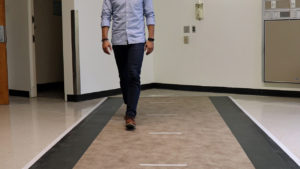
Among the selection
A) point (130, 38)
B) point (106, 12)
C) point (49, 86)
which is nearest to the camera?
point (130, 38)

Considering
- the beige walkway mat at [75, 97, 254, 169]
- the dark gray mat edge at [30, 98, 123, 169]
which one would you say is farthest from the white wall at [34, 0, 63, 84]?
the beige walkway mat at [75, 97, 254, 169]

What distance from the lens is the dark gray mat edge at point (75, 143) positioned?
294cm

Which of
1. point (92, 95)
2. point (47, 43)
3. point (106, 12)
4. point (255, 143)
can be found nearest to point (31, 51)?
point (92, 95)

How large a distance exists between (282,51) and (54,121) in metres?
3.39

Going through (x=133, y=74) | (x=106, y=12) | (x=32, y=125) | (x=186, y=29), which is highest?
(x=106, y=12)

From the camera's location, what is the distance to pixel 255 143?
3.41m

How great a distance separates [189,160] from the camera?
295cm

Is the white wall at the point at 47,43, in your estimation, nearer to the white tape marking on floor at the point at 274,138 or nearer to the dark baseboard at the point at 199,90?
the dark baseboard at the point at 199,90

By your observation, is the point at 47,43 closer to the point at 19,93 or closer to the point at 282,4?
the point at 19,93

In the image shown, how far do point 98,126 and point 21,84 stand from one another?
2.99 meters

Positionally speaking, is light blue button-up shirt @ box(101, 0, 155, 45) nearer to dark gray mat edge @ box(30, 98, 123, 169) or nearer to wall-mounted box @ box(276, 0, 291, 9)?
dark gray mat edge @ box(30, 98, 123, 169)

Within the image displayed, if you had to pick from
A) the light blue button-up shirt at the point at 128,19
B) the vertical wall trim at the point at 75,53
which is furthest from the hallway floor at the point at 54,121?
the light blue button-up shirt at the point at 128,19

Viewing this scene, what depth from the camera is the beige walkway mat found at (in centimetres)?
290

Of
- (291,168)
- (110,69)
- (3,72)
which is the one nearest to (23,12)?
(3,72)
